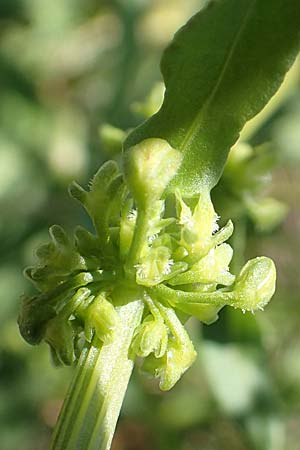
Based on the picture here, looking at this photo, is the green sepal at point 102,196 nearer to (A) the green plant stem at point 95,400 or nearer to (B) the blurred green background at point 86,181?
(A) the green plant stem at point 95,400

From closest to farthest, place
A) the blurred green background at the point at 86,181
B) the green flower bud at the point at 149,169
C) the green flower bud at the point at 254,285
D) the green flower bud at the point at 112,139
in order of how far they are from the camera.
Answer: the green flower bud at the point at 149,169 < the green flower bud at the point at 254,285 < the green flower bud at the point at 112,139 < the blurred green background at the point at 86,181

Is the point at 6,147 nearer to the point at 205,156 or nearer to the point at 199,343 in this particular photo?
the point at 199,343

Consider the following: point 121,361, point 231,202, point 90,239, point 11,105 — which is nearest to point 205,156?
point 90,239

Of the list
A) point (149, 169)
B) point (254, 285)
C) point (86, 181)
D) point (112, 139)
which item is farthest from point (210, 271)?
point (86, 181)

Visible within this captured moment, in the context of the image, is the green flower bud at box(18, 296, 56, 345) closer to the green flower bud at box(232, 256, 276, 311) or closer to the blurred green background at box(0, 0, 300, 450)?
the green flower bud at box(232, 256, 276, 311)

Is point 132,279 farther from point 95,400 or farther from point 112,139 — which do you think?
point 112,139

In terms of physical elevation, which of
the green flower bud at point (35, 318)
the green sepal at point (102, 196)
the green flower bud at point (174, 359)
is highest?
the green sepal at point (102, 196)

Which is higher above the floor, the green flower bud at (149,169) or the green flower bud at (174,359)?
the green flower bud at (149,169)

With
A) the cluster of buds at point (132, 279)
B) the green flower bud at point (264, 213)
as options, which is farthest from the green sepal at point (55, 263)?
the green flower bud at point (264, 213)
